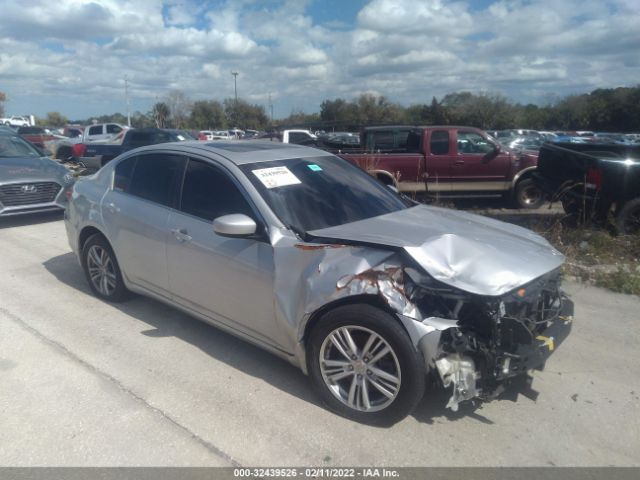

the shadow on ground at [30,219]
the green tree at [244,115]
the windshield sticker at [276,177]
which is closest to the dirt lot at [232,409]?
the windshield sticker at [276,177]

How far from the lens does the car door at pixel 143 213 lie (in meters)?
4.34

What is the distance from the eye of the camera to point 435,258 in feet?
10.3

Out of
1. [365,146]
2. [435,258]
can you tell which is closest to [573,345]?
[435,258]

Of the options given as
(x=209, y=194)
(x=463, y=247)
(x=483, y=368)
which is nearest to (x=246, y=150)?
(x=209, y=194)

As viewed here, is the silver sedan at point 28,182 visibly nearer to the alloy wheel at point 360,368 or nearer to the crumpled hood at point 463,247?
the crumpled hood at point 463,247

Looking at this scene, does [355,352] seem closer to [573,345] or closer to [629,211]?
[573,345]

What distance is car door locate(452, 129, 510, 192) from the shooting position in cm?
1088

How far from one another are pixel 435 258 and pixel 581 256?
4.44m

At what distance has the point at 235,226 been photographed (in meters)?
3.46

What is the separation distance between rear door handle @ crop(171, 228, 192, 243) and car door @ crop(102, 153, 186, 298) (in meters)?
0.14

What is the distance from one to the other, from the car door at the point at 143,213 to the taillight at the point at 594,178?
5.97 metres

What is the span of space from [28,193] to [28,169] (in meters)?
0.47

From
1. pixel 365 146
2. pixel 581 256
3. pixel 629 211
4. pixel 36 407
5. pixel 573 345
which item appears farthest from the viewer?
pixel 365 146

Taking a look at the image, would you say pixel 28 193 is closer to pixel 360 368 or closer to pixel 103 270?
pixel 103 270
